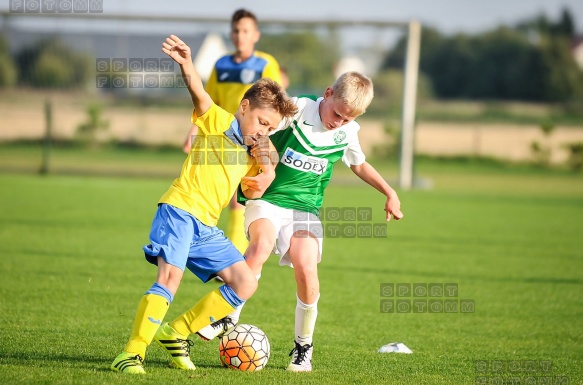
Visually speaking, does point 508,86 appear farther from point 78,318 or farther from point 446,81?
point 78,318

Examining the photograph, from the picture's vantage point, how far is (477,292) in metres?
8.39

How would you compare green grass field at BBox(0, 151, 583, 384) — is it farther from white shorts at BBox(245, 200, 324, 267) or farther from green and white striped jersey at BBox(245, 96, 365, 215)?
green and white striped jersey at BBox(245, 96, 365, 215)

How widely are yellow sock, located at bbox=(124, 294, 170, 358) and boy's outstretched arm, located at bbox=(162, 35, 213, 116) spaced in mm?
1072

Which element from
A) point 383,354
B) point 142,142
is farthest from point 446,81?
point 383,354

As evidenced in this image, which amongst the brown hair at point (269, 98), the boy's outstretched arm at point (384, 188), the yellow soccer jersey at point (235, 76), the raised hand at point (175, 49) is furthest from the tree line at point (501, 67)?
the raised hand at point (175, 49)

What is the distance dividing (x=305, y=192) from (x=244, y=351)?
3.66 ft

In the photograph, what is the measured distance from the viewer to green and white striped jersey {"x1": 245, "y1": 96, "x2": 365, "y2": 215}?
5422 millimetres

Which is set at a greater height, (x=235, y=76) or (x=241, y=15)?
(x=241, y=15)

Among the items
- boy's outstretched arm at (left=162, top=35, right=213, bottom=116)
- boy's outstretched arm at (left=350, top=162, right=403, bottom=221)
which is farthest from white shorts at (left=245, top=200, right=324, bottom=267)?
boy's outstretched arm at (left=162, top=35, right=213, bottom=116)

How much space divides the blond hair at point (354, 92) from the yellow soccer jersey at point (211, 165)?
2.36ft

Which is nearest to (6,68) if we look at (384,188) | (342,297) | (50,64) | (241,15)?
(50,64)

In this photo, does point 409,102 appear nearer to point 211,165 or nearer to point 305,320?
point 305,320

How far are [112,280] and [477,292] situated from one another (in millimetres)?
3571

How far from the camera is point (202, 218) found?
470 centimetres
